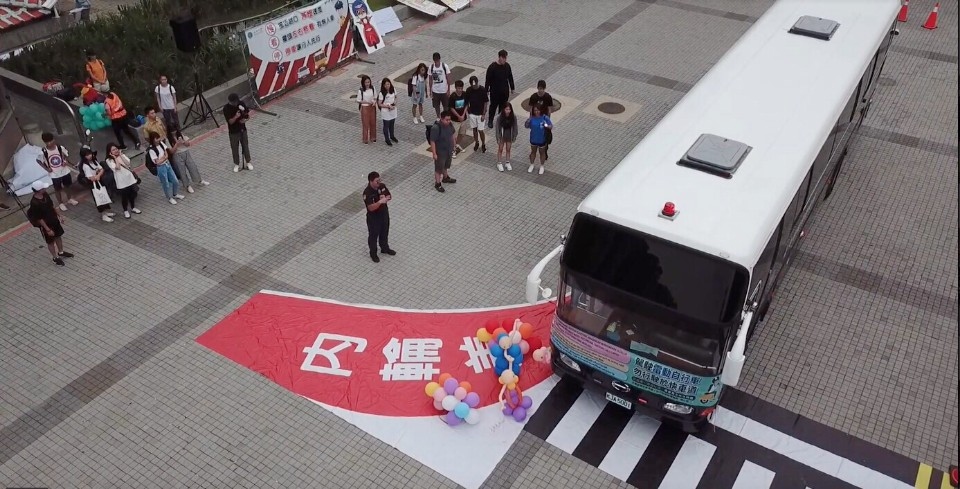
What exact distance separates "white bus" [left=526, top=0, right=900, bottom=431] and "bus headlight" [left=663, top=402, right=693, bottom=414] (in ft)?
0.04

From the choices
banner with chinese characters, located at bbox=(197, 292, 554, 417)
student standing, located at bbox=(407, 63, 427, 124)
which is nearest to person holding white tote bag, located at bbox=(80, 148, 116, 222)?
banner with chinese characters, located at bbox=(197, 292, 554, 417)

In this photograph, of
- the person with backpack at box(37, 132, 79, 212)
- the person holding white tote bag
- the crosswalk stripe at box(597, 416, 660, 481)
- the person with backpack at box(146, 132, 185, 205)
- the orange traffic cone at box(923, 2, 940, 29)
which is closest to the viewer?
the crosswalk stripe at box(597, 416, 660, 481)

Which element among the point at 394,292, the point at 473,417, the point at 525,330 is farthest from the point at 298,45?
the point at 473,417

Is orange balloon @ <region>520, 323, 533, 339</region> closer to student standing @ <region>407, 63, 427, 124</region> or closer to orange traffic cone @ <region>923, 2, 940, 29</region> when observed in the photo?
student standing @ <region>407, 63, 427, 124</region>

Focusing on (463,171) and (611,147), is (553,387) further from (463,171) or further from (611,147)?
(611,147)

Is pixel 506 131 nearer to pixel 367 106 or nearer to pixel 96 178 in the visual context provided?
pixel 367 106

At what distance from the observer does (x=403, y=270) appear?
11.9 metres

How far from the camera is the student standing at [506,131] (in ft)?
44.5

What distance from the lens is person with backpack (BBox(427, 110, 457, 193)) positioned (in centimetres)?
1305

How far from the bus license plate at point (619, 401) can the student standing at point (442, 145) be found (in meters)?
6.04

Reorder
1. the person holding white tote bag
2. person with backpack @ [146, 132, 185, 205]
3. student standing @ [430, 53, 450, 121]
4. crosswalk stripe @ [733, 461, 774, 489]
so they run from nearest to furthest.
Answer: crosswalk stripe @ [733, 461, 774, 489], the person holding white tote bag, person with backpack @ [146, 132, 185, 205], student standing @ [430, 53, 450, 121]

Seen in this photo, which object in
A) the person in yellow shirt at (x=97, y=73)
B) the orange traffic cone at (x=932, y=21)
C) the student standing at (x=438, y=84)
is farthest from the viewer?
the orange traffic cone at (x=932, y=21)

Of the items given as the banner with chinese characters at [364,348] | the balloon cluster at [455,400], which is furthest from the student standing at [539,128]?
the balloon cluster at [455,400]

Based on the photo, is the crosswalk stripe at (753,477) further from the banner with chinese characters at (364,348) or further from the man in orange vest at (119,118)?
the man in orange vest at (119,118)
